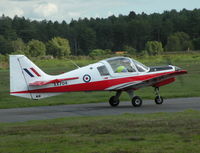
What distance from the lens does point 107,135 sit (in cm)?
1188

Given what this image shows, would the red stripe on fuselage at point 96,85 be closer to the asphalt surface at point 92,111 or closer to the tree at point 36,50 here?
the asphalt surface at point 92,111

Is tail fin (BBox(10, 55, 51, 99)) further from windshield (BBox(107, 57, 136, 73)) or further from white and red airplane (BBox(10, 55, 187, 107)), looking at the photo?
windshield (BBox(107, 57, 136, 73))

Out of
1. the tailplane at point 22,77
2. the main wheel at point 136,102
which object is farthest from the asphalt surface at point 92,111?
the tailplane at point 22,77

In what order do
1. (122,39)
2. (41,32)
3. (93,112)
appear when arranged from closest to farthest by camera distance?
(93,112) < (122,39) < (41,32)

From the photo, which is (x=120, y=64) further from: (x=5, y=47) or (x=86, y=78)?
(x=5, y=47)

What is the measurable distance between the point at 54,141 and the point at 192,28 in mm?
127358

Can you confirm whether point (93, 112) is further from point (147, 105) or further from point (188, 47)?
point (188, 47)

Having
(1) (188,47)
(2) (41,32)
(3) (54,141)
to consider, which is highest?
(2) (41,32)

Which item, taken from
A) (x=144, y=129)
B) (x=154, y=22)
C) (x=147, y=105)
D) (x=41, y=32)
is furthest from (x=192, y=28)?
(x=144, y=129)

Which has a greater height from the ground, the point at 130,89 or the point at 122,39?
the point at 122,39

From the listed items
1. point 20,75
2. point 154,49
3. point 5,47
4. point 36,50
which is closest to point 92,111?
point 20,75

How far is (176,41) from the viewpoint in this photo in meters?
114

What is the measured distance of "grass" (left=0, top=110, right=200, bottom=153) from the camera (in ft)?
33.7

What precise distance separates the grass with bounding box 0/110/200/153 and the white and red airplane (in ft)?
12.8
